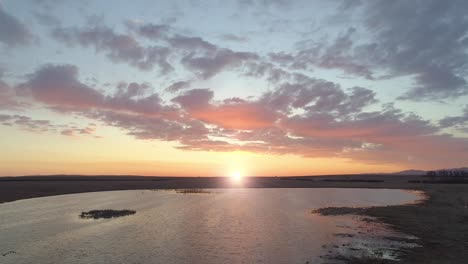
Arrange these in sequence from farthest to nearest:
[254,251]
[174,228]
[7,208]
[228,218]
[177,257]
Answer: [7,208] < [228,218] < [174,228] < [254,251] < [177,257]

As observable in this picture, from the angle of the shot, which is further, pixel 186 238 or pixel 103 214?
pixel 103 214

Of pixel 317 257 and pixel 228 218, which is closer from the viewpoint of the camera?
pixel 317 257

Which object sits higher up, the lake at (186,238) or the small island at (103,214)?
the small island at (103,214)

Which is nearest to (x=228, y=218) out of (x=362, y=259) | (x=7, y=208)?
(x=362, y=259)

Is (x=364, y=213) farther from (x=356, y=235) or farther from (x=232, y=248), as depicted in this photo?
(x=232, y=248)

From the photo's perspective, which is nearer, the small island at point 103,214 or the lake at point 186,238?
the lake at point 186,238

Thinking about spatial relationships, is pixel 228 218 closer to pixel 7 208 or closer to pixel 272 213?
pixel 272 213

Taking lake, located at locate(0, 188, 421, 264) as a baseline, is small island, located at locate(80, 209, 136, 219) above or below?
above

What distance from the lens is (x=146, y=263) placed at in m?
26.0

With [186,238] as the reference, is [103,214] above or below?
above

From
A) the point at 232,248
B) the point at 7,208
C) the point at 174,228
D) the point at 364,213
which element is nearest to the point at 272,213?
the point at 364,213

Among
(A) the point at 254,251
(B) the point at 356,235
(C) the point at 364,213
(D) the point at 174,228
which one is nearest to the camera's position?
(A) the point at 254,251

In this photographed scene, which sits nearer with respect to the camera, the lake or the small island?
the lake

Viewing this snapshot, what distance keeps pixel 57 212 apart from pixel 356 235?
42.0 metres
